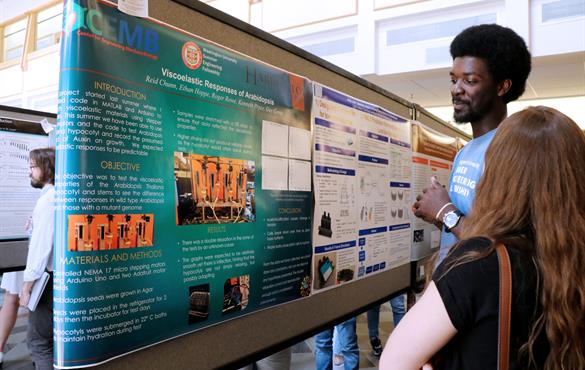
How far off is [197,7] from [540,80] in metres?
8.62

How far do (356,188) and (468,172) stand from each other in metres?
0.43

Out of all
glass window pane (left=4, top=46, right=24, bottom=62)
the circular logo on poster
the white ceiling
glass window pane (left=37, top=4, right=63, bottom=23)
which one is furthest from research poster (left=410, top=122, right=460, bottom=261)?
glass window pane (left=4, top=46, right=24, bottom=62)

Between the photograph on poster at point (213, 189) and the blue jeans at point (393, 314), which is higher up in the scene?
the photograph on poster at point (213, 189)

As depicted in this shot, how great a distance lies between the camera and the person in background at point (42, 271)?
2.38 m

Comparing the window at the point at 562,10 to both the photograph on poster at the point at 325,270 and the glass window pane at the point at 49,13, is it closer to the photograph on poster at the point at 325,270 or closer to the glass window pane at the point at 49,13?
the photograph on poster at the point at 325,270

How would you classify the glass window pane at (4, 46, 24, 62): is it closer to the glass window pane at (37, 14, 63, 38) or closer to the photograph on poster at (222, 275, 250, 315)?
the glass window pane at (37, 14, 63, 38)

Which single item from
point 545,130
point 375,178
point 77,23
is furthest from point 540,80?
point 77,23

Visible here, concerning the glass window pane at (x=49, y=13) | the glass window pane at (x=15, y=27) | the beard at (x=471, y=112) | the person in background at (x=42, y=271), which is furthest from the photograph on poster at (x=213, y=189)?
the glass window pane at (x=15, y=27)

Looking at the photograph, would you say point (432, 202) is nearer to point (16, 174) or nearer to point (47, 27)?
point (16, 174)

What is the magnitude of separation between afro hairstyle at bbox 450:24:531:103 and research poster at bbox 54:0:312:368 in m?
0.81

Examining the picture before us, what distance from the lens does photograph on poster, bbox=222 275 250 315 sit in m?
1.09

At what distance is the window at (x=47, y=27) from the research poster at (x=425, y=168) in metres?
11.2

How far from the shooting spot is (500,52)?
1567 mm

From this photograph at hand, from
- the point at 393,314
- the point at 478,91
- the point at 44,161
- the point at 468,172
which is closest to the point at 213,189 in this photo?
the point at 468,172
